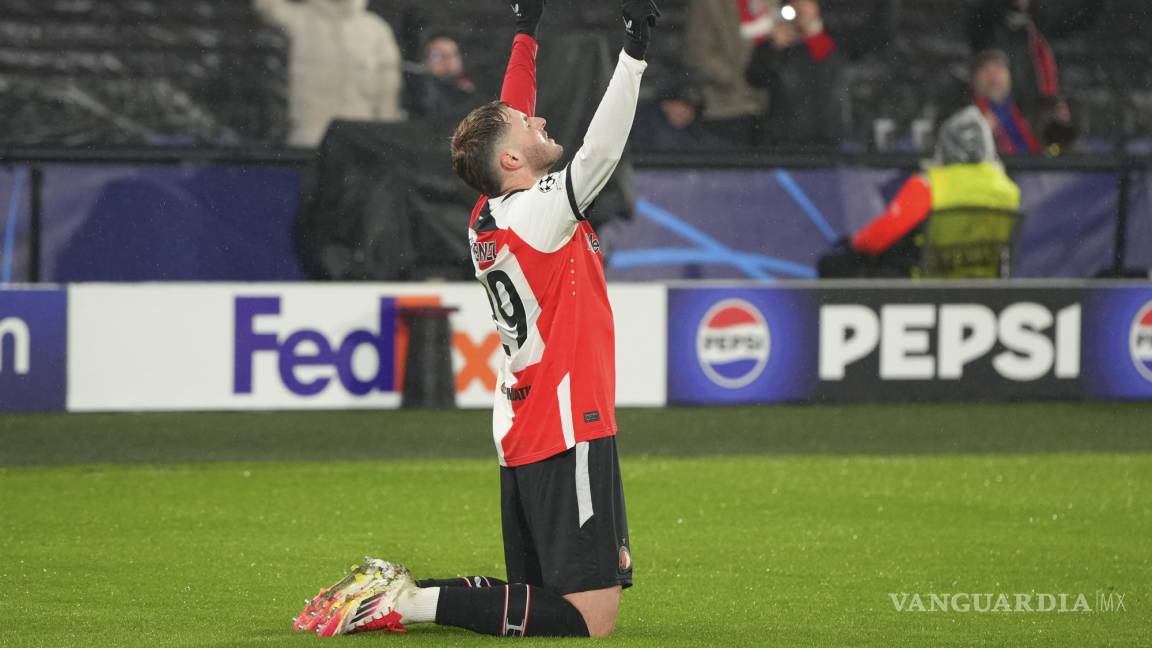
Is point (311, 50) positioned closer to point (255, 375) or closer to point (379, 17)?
point (379, 17)

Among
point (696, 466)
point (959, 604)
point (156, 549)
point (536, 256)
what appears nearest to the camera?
point (536, 256)

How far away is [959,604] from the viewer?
242 inches

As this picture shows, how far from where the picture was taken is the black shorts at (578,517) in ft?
17.1

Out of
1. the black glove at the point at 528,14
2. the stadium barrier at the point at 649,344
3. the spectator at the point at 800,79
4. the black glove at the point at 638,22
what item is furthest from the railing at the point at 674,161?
the black glove at the point at 638,22

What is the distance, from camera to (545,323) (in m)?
5.29

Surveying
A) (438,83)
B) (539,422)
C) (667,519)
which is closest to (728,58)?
(438,83)

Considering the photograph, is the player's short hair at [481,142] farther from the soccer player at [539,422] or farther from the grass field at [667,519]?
the grass field at [667,519]

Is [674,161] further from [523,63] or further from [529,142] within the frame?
[529,142]

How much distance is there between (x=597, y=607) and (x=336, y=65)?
837 cm

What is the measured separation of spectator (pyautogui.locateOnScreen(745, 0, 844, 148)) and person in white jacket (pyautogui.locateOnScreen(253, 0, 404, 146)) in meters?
2.75

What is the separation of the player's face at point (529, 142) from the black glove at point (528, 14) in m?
0.54

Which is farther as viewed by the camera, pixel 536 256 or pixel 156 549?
pixel 156 549

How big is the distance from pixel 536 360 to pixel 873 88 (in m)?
11.7

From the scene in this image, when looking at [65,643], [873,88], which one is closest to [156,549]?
[65,643]
